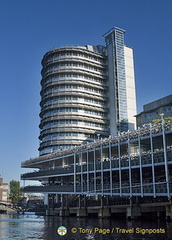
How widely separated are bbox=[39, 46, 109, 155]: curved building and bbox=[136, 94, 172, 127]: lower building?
2833 centimetres

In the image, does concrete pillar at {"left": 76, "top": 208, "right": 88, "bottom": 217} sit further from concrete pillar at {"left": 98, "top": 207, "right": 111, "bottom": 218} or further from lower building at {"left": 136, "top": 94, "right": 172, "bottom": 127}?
lower building at {"left": 136, "top": 94, "right": 172, "bottom": 127}

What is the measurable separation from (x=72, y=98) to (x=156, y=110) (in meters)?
43.5

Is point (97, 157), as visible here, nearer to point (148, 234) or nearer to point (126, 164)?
point (126, 164)

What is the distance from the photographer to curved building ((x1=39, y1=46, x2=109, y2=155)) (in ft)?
457

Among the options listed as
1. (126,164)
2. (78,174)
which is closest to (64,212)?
(78,174)

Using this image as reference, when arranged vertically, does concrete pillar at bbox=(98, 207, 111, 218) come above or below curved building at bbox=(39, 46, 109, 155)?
below

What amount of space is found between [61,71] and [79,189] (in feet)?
261

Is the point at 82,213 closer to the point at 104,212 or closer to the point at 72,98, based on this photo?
the point at 104,212

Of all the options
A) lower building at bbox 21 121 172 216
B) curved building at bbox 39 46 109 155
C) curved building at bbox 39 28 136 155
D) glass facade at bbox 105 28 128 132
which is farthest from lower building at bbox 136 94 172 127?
lower building at bbox 21 121 172 216

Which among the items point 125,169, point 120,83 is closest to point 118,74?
point 120,83

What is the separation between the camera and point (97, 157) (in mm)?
84188

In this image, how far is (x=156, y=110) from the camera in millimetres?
115938

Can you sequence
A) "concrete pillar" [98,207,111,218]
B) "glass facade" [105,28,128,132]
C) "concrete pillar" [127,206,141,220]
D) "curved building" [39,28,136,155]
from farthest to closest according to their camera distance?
"glass facade" [105,28,128,132] < "curved building" [39,28,136,155] < "concrete pillar" [98,207,111,218] < "concrete pillar" [127,206,141,220]

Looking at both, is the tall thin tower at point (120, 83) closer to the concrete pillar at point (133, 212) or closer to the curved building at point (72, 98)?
the curved building at point (72, 98)
